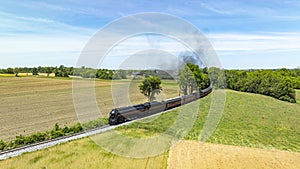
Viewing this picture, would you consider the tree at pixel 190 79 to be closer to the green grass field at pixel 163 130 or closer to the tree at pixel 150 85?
the tree at pixel 150 85

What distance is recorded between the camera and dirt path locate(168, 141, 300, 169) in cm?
1444

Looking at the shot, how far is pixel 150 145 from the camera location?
18.1 metres

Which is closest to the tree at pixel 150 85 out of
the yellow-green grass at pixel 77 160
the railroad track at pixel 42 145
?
the railroad track at pixel 42 145

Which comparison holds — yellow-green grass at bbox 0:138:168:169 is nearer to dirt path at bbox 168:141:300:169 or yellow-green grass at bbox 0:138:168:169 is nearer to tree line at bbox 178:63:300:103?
dirt path at bbox 168:141:300:169

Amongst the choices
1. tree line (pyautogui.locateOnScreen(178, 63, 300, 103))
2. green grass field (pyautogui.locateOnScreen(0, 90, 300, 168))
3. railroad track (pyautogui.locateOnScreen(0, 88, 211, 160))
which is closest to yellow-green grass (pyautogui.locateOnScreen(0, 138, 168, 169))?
green grass field (pyautogui.locateOnScreen(0, 90, 300, 168))

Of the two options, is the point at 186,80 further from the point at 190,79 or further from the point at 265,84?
the point at 265,84

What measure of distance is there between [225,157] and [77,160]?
350 inches

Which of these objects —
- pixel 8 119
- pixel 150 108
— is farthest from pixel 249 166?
pixel 8 119

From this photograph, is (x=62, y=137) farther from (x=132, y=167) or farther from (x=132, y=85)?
(x=132, y=85)

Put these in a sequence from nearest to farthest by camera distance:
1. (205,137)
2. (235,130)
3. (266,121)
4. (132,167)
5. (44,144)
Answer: (132,167)
(44,144)
(205,137)
(235,130)
(266,121)

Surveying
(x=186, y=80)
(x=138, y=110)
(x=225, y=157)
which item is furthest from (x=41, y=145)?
(x=186, y=80)

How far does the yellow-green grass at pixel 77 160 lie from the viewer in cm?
1332

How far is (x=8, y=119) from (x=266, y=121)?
29612mm

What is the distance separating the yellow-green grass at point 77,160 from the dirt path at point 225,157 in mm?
1133
